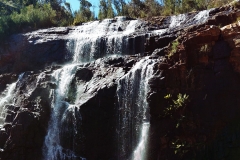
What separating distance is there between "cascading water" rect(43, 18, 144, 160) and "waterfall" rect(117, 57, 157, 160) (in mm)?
1750

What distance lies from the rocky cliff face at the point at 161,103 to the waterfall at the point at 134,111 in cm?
22

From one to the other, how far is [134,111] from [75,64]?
5412 millimetres

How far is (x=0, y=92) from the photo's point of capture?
616 inches

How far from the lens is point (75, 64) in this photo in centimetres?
1652

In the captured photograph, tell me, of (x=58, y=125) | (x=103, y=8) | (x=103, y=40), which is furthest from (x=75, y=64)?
(x=103, y=8)

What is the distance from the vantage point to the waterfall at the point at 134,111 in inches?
468

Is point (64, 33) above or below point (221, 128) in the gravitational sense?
above

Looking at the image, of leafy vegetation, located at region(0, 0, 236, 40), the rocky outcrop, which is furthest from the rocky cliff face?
leafy vegetation, located at region(0, 0, 236, 40)

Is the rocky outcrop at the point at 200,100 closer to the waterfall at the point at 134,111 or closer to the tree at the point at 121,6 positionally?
the waterfall at the point at 134,111

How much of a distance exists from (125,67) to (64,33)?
276 inches

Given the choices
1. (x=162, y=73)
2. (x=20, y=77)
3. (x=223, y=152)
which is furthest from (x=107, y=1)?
(x=223, y=152)

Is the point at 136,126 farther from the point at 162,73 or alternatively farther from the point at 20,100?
the point at 20,100

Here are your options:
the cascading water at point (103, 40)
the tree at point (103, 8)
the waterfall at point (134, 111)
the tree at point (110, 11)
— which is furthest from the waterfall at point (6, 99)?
the tree at point (103, 8)

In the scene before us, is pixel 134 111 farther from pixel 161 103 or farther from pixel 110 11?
pixel 110 11
